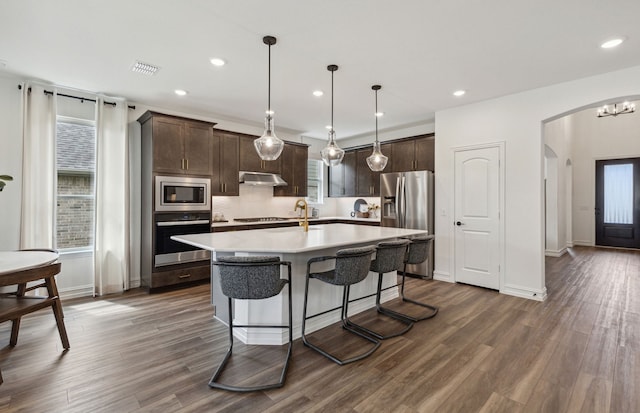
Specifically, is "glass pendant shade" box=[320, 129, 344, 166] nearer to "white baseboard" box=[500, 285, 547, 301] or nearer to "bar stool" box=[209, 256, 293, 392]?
"bar stool" box=[209, 256, 293, 392]

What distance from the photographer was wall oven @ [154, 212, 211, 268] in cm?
424

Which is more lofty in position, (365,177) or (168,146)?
(168,146)

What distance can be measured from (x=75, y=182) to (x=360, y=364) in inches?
171

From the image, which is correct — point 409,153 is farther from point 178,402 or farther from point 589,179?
point 589,179

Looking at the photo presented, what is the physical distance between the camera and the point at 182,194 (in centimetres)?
445

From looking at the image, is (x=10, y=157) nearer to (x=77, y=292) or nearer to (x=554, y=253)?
(x=77, y=292)

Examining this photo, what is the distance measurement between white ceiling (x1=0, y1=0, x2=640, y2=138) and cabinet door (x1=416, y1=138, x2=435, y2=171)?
1.03 metres

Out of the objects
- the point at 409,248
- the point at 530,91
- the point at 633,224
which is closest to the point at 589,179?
the point at 633,224

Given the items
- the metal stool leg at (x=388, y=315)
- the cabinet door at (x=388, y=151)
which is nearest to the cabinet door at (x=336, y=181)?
the cabinet door at (x=388, y=151)

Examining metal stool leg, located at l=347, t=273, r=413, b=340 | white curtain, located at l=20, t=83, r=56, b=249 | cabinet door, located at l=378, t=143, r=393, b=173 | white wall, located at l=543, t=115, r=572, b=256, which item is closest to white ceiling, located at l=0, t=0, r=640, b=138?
white curtain, located at l=20, t=83, r=56, b=249

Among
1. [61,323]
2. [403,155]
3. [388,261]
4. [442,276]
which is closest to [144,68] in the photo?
[61,323]

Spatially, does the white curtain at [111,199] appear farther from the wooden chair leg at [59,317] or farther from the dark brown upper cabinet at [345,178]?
the dark brown upper cabinet at [345,178]

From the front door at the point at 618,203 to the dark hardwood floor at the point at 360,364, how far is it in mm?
5547

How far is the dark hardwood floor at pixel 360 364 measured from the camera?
1.99 meters
